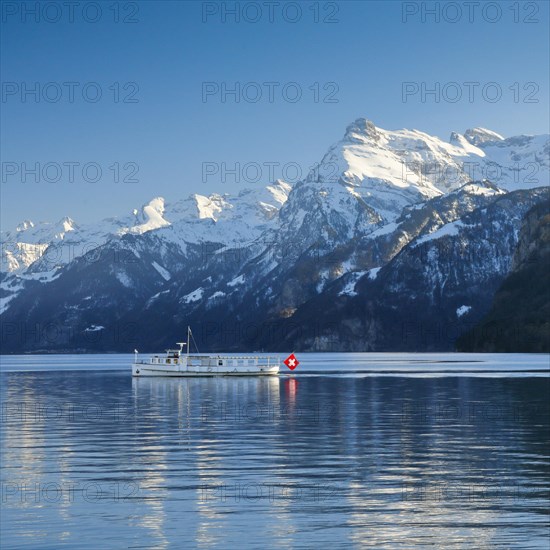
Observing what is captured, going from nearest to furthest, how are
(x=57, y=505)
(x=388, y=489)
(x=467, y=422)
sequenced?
(x=57, y=505), (x=388, y=489), (x=467, y=422)

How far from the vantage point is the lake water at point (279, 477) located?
4681 cm

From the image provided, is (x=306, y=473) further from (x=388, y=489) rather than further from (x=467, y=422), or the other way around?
(x=467, y=422)

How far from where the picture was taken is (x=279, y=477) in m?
64.3

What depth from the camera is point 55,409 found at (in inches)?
5157

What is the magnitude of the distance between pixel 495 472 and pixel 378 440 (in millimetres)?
21758

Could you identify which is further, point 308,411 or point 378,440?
point 308,411

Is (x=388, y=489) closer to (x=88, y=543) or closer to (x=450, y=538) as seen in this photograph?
(x=450, y=538)

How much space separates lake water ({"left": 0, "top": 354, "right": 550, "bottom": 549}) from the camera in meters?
46.8

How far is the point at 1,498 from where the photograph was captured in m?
56.5

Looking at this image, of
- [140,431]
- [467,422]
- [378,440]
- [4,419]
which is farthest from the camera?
[4,419]

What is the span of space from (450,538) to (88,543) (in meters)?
14.3

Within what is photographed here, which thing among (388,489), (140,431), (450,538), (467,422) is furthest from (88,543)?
(467,422)

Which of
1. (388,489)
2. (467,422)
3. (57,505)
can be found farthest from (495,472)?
(467,422)

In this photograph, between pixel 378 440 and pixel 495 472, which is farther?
pixel 378 440
